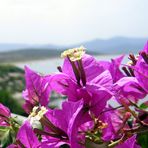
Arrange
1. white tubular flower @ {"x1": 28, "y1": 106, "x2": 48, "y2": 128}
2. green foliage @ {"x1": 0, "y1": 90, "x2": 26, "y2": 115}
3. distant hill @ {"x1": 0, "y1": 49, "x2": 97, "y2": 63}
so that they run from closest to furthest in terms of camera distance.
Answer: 1. white tubular flower @ {"x1": 28, "y1": 106, "x2": 48, "y2": 128}
2. green foliage @ {"x1": 0, "y1": 90, "x2": 26, "y2": 115}
3. distant hill @ {"x1": 0, "y1": 49, "x2": 97, "y2": 63}

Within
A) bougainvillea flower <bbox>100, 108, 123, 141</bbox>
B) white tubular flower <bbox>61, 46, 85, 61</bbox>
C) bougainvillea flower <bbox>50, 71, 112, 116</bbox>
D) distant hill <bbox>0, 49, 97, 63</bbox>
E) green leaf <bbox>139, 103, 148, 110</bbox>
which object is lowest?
distant hill <bbox>0, 49, 97, 63</bbox>

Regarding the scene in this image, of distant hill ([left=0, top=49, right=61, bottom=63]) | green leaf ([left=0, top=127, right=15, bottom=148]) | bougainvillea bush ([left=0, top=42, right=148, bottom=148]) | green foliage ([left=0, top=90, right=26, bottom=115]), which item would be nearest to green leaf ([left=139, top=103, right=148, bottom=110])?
bougainvillea bush ([left=0, top=42, right=148, bottom=148])

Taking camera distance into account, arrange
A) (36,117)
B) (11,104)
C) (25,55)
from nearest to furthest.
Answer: (36,117) < (11,104) < (25,55)

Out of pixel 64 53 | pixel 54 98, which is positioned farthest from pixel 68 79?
pixel 54 98

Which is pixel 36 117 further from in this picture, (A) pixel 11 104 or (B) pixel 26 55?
(B) pixel 26 55

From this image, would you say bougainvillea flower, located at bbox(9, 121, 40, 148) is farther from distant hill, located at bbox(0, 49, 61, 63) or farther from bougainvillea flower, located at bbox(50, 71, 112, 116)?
distant hill, located at bbox(0, 49, 61, 63)

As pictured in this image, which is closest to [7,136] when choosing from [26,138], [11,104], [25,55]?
[26,138]

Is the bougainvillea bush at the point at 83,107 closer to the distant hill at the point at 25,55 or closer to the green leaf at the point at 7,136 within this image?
the green leaf at the point at 7,136

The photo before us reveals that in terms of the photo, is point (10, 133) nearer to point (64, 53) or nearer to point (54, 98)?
point (64, 53)
